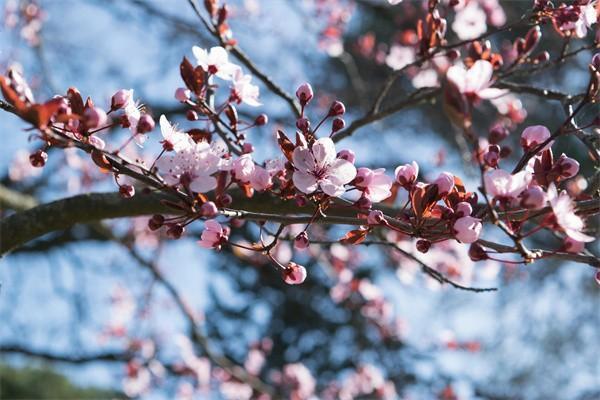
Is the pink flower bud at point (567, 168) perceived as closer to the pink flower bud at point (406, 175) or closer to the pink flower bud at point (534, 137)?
the pink flower bud at point (534, 137)

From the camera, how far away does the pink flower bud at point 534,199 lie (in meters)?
0.89

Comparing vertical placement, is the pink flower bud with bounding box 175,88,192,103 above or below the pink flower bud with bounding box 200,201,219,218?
above

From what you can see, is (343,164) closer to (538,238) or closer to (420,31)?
(420,31)

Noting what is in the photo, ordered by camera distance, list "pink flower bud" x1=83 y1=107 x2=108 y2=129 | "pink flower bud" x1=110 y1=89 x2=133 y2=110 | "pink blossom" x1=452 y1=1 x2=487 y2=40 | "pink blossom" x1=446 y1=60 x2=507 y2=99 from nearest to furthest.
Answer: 1. "pink blossom" x1=446 y1=60 x2=507 y2=99
2. "pink flower bud" x1=83 y1=107 x2=108 y2=129
3. "pink flower bud" x1=110 y1=89 x2=133 y2=110
4. "pink blossom" x1=452 y1=1 x2=487 y2=40

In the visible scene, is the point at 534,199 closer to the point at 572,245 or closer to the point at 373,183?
the point at 572,245

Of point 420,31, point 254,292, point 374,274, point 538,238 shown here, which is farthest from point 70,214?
point 254,292

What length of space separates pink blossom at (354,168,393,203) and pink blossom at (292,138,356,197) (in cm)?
3

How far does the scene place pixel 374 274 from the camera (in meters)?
6.73

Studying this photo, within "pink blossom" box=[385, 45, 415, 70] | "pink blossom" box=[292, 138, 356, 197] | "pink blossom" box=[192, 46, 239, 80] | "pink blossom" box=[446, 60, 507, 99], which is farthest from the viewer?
"pink blossom" box=[385, 45, 415, 70]

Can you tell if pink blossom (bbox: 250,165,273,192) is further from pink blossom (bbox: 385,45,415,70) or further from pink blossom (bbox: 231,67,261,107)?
pink blossom (bbox: 385,45,415,70)

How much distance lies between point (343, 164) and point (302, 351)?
6.27 m

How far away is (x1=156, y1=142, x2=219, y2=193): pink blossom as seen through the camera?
1.02 m

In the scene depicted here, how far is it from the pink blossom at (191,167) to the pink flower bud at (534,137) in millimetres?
557

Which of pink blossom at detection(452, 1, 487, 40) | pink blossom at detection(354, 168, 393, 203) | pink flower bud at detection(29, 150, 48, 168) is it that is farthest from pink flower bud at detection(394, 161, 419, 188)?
pink blossom at detection(452, 1, 487, 40)
